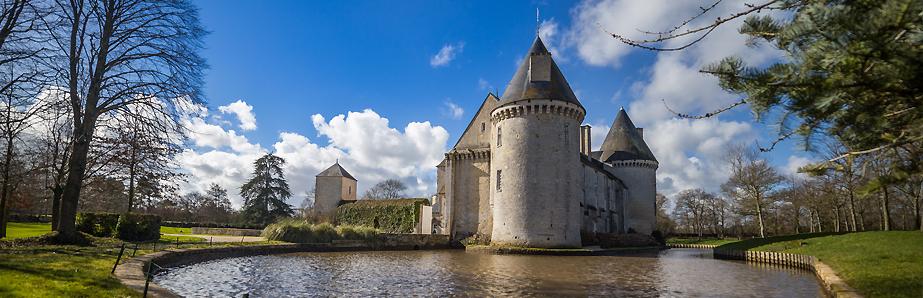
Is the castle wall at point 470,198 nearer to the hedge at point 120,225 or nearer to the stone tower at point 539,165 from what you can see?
the stone tower at point 539,165

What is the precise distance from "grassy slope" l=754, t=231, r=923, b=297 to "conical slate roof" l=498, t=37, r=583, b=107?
513 inches

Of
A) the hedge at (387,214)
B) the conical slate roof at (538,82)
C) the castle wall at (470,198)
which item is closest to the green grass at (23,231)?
the hedge at (387,214)

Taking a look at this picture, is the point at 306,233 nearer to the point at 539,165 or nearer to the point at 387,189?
the point at 539,165

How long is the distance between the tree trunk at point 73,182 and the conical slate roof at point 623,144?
36.3 metres

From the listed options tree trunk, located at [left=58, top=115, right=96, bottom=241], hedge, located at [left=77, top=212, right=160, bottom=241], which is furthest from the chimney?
tree trunk, located at [left=58, top=115, right=96, bottom=241]

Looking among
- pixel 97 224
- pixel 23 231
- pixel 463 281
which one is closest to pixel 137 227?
pixel 97 224

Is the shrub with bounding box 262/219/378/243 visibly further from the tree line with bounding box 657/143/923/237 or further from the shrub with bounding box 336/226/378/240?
the tree line with bounding box 657/143/923/237

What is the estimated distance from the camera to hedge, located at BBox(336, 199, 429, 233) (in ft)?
121

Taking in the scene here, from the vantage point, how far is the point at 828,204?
3878 centimetres

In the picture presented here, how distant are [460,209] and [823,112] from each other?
98.3ft

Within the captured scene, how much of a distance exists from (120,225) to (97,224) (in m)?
1.61

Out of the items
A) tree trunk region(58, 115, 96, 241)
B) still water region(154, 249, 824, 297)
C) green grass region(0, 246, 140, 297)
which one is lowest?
still water region(154, 249, 824, 297)

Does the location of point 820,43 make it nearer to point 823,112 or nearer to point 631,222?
point 823,112

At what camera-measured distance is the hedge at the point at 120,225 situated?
20.9 metres
